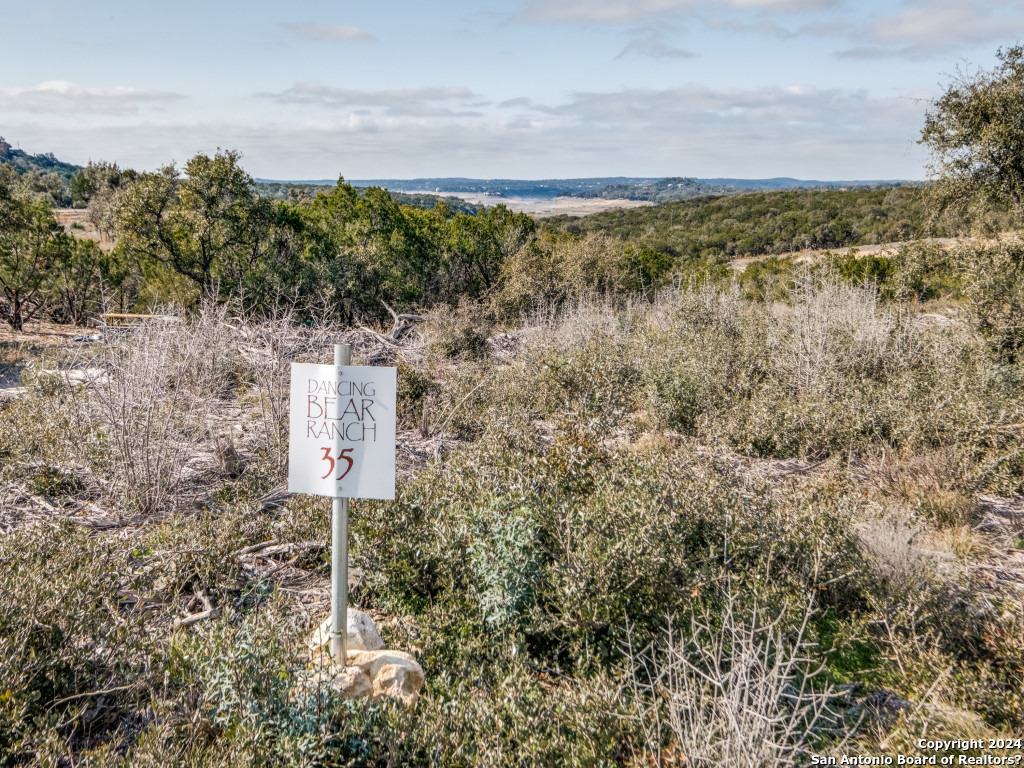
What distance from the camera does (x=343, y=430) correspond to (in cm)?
260

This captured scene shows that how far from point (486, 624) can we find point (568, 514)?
0.75 meters

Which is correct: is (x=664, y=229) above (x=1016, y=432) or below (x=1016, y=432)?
above

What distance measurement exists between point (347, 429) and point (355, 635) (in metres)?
1.08

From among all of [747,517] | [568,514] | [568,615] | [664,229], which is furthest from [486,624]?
[664,229]

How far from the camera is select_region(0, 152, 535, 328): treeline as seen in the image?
1171cm

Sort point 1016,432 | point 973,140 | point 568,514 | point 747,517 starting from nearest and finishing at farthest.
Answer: point 568,514 → point 747,517 → point 1016,432 → point 973,140

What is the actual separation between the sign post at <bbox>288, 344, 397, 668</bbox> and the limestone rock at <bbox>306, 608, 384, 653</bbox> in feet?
2.20

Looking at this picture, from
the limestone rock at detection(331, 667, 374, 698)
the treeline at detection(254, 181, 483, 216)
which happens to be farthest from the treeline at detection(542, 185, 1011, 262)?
the limestone rock at detection(331, 667, 374, 698)

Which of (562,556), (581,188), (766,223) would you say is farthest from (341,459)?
(581,188)

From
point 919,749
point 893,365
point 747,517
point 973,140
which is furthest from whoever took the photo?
point 973,140

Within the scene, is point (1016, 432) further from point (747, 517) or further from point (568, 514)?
point (568, 514)

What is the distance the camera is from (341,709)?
2357mm

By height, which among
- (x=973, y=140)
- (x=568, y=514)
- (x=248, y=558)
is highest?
(x=973, y=140)

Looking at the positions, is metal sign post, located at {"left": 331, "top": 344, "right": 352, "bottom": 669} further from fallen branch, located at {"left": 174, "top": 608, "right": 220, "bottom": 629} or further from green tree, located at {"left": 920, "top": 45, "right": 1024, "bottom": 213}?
green tree, located at {"left": 920, "top": 45, "right": 1024, "bottom": 213}
